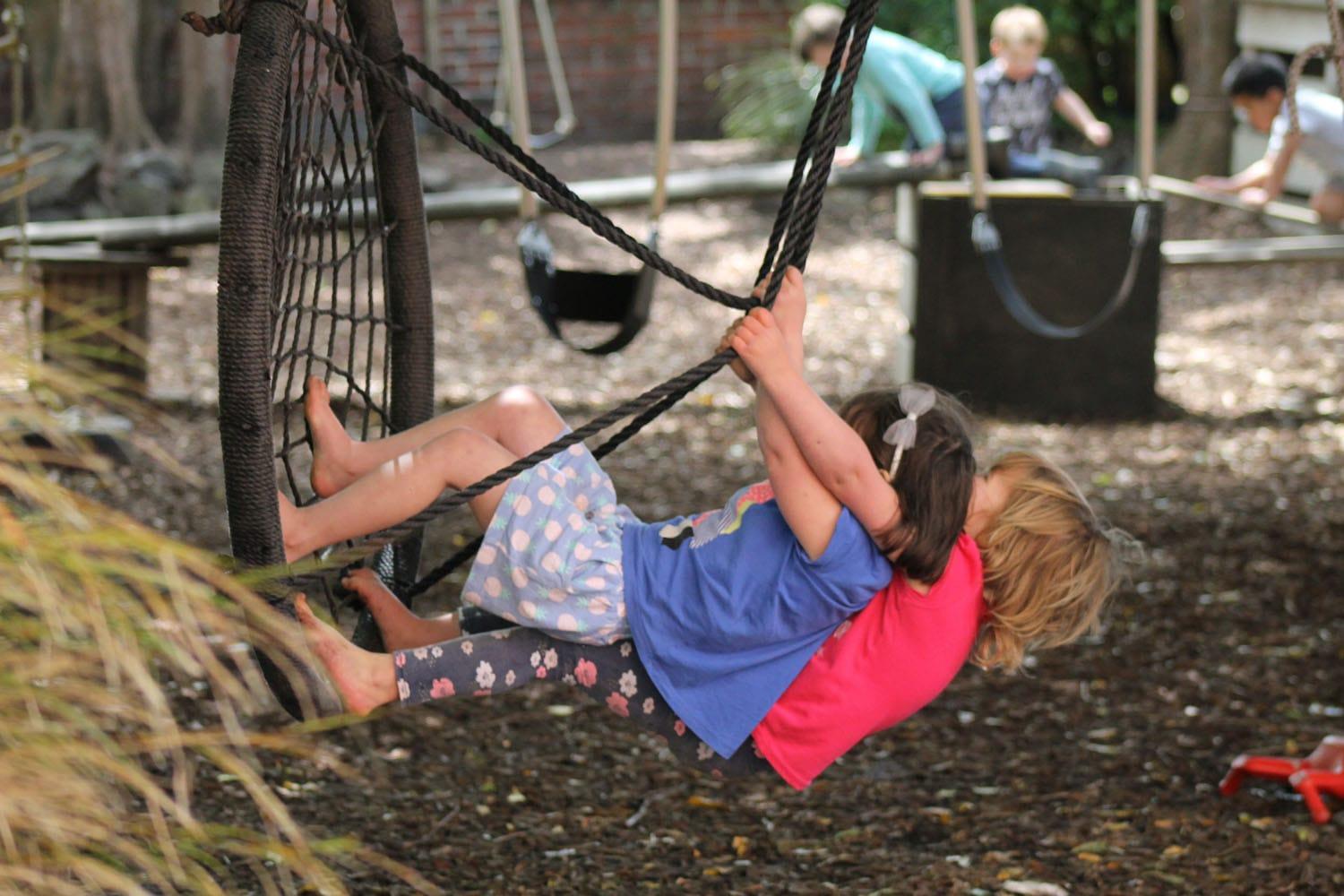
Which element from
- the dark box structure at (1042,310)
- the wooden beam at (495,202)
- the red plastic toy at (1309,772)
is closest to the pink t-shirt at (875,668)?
the red plastic toy at (1309,772)

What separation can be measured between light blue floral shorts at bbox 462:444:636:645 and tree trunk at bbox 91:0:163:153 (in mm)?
7071

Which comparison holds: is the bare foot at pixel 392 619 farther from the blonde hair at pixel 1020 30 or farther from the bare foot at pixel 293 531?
the blonde hair at pixel 1020 30

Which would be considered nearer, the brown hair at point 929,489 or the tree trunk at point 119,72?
the brown hair at point 929,489

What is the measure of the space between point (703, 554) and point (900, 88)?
4743 millimetres

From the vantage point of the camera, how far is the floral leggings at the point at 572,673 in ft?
7.22

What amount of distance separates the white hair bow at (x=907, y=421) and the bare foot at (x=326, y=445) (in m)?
0.76

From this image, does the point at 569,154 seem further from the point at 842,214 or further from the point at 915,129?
the point at 915,129

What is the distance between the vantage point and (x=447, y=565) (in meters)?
2.46

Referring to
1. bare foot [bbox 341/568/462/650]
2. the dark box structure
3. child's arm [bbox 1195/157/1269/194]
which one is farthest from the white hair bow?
child's arm [bbox 1195/157/1269/194]

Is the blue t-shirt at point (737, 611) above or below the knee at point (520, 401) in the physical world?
below

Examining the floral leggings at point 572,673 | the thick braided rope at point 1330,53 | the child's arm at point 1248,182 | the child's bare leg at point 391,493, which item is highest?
the thick braided rope at point 1330,53

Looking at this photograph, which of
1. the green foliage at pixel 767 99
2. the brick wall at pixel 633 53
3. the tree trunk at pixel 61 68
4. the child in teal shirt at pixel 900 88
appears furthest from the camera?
the brick wall at pixel 633 53

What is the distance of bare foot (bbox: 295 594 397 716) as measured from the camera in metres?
2.10

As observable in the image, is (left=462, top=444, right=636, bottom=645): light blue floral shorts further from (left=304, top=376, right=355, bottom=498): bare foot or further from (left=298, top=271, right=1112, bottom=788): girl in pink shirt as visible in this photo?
(left=304, top=376, right=355, bottom=498): bare foot
